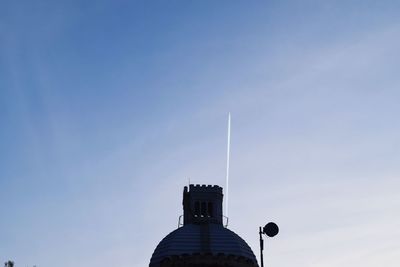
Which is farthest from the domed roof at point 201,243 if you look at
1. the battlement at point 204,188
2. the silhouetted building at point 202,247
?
the battlement at point 204,188

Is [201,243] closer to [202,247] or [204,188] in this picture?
[202,247]

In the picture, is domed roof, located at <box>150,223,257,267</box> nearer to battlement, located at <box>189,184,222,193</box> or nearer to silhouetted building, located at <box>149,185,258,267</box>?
silhouetted building, located at <box>149,185,258,267</box>

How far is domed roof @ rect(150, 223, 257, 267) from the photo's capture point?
45719mm

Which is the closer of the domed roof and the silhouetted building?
the silhouetted building

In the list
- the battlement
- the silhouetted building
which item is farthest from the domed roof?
the battlement

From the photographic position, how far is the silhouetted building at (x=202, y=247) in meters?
45.1

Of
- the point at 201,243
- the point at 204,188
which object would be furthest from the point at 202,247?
the point at 204,188

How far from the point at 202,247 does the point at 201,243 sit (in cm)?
60

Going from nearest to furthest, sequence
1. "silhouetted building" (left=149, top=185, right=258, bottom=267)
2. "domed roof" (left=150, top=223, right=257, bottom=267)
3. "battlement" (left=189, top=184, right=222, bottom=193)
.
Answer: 1. "silhouetted building" (left=149, top=185, right=258, bottom=267)
2. "domed roof" (left=150, top=223, right=257, bottom=267)
3. "battlement" (left=189, top=184, right=222, bottom=193)

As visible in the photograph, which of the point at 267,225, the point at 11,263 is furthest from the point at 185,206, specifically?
the point at 11,263

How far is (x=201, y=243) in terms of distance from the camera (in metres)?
46.5

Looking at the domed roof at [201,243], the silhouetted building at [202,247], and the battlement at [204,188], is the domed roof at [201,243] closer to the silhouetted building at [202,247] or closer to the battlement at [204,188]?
→ the silhouetted building at [202,247]

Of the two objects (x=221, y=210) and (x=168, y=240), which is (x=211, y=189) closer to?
(x=221, y=210)

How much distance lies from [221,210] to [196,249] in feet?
30.5
